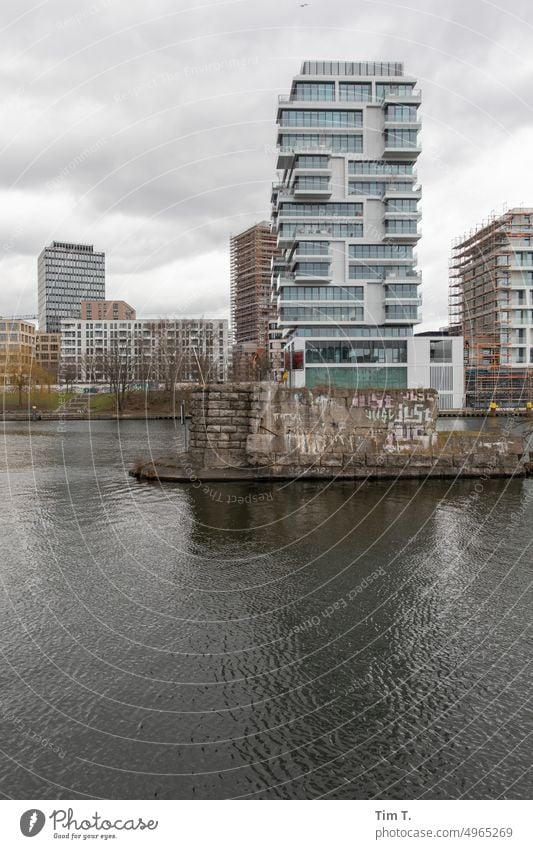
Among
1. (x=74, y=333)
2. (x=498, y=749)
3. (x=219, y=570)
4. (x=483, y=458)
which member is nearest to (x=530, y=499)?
(x=483, y=458)

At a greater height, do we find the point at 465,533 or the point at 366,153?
the point at 366,153

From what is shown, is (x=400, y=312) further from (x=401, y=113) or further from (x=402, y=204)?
(x=401, y=113)

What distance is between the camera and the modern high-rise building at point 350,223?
6988cm

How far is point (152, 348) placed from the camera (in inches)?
4478

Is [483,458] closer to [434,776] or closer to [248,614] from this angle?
[248,614]

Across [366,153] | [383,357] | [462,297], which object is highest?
[366,153]

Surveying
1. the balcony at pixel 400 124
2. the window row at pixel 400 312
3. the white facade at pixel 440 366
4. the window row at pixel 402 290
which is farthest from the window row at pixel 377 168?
the white facade at pixel 440 366

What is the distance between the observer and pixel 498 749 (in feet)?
24.7

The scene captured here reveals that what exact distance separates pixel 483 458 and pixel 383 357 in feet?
146

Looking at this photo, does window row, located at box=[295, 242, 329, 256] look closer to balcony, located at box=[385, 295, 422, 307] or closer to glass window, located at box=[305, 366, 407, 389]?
balcony, located at box=[385, 295, 422, 307]

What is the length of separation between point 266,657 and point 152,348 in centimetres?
10735

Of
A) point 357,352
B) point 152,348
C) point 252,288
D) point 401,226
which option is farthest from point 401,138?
point 252,288
